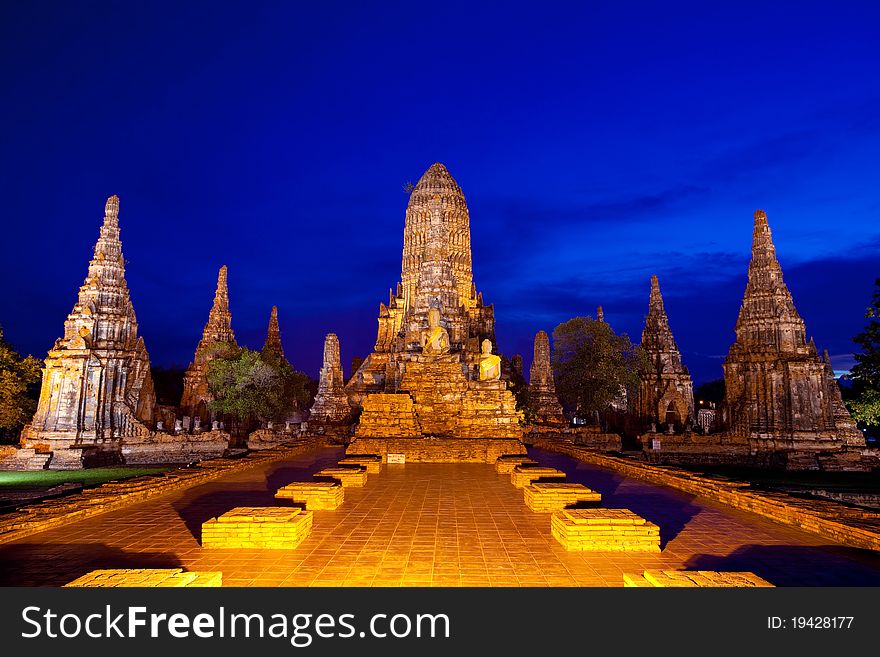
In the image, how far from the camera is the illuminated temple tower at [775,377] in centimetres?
2472

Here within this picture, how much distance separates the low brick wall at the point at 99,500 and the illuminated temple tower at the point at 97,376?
13.9 meters

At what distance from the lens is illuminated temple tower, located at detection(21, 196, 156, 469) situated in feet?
75.3

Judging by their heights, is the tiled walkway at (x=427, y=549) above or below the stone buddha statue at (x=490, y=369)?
below

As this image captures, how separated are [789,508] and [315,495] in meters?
6.77

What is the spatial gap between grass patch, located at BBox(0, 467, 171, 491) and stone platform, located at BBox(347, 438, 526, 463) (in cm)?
835

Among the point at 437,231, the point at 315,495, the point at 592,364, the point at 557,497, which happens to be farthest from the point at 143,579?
the point at 437,231

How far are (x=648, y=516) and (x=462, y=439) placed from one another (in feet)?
27.9

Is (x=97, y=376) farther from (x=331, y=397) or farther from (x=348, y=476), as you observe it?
(x=348, y=476)

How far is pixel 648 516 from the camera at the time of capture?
8.15m

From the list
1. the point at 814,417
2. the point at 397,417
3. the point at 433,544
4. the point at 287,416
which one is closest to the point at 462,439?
the point at 397,417

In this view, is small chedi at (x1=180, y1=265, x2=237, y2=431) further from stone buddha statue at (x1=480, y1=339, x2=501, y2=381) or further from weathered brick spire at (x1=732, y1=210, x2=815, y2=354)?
weathered brick spire at (x1=732, y1=210, x2=815, y2=354)

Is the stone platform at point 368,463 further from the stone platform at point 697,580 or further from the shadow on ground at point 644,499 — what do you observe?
the stone platform at point 697,580
